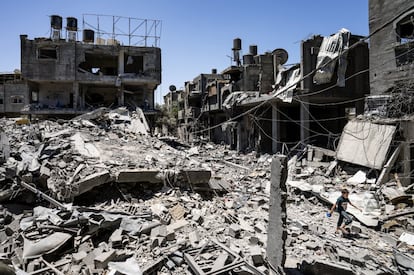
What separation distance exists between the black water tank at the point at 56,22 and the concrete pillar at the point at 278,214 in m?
26.7

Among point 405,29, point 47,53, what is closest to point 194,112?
point 47,53

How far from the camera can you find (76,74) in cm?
2491

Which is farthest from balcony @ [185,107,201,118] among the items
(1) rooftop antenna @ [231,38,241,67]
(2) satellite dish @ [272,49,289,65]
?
(2) satellite dish @ [272,49,289,65]

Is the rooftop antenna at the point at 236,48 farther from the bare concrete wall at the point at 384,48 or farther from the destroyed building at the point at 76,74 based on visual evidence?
the bare concrete wall at the point at 384,48

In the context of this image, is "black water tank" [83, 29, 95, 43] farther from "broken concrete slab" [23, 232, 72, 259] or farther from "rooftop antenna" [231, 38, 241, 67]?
"broken concrete slab" [23, 232, 72, 259]

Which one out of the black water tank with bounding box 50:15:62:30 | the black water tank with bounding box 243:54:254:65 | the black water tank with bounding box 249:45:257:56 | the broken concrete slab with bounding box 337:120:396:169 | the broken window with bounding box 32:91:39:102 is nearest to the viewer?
the broken concrete slab with bounding box 337:120:396:169

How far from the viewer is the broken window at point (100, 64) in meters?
27.7

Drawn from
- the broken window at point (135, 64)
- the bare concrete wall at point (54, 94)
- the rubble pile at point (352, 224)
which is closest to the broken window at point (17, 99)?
the bare concrete wall at point (54, 94)

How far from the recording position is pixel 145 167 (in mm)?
9648

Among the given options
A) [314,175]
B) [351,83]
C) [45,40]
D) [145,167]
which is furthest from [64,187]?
[45,40]

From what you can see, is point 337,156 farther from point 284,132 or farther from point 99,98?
point 99,98

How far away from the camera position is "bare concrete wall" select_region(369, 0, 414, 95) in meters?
11.6

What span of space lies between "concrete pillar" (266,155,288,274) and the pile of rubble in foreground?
190 millimetres

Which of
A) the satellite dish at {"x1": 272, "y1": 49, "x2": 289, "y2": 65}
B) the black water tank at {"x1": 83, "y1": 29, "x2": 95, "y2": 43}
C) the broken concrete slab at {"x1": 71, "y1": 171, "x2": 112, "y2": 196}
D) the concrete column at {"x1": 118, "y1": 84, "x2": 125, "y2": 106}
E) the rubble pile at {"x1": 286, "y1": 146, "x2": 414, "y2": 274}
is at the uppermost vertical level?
the black water tank at {"x1": 83, "y1": 29, "x2": 95, "y2": 43}
